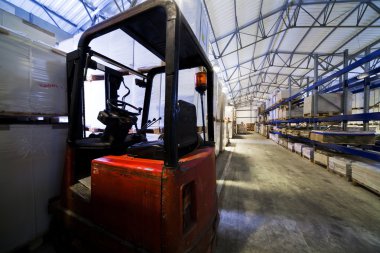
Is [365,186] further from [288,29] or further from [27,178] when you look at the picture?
[288,29]

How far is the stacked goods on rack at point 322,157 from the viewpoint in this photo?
476 cm

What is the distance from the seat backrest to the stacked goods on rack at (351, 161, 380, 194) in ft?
12.4

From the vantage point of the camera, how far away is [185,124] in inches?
56.6

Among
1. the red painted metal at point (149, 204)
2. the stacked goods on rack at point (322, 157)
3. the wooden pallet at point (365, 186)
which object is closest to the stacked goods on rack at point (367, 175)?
the wooden pallet at point (365, 186)

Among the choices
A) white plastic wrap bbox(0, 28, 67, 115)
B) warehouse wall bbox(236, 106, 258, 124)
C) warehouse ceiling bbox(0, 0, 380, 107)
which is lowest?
white plastic wrap bbox(0, 28, 67, 115)

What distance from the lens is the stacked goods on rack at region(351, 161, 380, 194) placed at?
3084 millimetres

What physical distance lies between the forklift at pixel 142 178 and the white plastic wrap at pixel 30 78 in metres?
0.21

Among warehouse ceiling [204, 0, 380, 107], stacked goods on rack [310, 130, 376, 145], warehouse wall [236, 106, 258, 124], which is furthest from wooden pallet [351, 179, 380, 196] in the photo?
warehouse wall [236, 106, 258, 124]

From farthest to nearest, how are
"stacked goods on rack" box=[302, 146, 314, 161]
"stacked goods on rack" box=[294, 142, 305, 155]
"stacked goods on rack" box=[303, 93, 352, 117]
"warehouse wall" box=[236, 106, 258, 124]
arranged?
"warehouse wall" box=[236, 106, 258, 124]
"stacked goods on rack" box=[294, 142, 305, 155]
"stacked goods on rack" box=[302, 146, 314, 161]
"stacked goods on rack" box=[303, 93, 352, 117]

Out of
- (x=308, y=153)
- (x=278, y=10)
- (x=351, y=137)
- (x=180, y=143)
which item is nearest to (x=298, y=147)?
(x=308, y=153)

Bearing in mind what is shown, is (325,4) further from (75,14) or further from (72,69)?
(75,14)

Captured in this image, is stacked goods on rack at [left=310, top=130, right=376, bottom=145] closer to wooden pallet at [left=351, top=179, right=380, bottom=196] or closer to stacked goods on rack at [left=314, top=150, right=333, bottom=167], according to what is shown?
stacked goods on rack at [left=314, top=150, right=333, bottom=167]

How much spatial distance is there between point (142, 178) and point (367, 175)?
14.5 feet

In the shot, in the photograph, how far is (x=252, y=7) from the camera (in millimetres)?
7176
